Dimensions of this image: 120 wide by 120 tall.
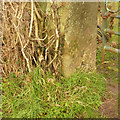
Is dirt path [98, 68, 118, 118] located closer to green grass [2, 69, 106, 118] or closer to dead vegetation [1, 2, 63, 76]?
green grass [2, 69, 106, 118]

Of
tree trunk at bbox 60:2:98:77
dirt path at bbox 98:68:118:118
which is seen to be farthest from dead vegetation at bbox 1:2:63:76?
dirt path at bbox 98:68:118:118

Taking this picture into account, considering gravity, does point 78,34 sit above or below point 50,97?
above

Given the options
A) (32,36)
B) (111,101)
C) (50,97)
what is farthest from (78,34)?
(111,101)

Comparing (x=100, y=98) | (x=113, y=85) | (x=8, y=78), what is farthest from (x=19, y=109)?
(x=113, y=85)

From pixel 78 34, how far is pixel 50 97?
0.94 metres

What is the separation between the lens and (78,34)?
2135 mm

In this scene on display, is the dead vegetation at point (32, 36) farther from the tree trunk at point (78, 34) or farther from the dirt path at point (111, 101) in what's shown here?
the dirt path at point (111, 101)

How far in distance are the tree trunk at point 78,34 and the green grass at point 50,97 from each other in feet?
0.66

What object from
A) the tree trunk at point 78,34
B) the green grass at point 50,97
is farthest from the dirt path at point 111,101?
the tree trunk at point 78,34

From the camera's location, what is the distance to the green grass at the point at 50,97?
185cm

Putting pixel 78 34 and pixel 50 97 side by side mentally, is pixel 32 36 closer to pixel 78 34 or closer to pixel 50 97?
pixel 78 34

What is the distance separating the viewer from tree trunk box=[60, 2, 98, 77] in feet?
6.54

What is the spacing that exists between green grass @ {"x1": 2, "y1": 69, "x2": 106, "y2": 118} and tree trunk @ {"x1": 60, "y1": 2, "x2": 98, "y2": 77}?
202 millimetres

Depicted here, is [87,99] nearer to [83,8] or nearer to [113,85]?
[113,85]
